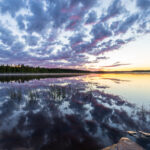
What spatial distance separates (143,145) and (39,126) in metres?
6.77

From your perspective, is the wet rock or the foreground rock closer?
the foreground rock

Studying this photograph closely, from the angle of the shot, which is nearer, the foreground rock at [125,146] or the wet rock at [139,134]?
the foreground rock at [125,146]

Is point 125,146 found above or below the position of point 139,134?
above

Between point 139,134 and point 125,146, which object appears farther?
point 139,134

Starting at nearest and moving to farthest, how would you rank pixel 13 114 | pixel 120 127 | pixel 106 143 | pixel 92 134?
pixel 106 143
pixel 92 134
pixel 120 127
pixel 13 114

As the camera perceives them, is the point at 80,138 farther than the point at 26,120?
No

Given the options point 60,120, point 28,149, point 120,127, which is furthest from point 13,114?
point 120,127

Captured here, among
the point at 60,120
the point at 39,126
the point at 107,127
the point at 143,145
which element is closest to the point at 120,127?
the point at 107,127

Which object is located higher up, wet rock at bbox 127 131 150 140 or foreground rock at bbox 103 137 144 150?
foreground rock at bbox 103 137 144 150

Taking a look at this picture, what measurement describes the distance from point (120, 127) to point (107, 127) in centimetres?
98

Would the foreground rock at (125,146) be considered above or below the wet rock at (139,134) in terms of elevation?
above

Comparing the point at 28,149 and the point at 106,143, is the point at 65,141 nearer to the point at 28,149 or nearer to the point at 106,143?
the point at 28,149

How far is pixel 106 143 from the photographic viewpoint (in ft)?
17.2

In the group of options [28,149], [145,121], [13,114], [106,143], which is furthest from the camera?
[13,114]
